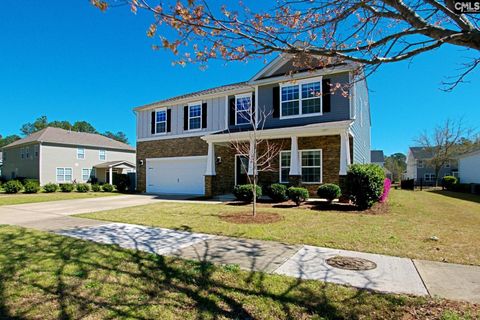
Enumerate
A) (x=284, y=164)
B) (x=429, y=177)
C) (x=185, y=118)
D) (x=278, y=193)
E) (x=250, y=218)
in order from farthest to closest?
1. (x=429, y=177)
2. (x=185, y=118)
3. (x=284, y=164)
4. (x=278, y=193)
5. (x=250, y=218)

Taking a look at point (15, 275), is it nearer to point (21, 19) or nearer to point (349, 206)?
point (349, 206)

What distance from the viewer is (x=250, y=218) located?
8.73 meters

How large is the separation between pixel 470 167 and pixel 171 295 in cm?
3270

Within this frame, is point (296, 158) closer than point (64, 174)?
Yes

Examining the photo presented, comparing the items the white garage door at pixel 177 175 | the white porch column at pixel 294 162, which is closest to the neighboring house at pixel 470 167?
the white porch column at pixel 294 162

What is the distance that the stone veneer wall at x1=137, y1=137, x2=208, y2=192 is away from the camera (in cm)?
1855

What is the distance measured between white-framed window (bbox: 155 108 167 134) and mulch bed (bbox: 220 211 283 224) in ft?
41.9

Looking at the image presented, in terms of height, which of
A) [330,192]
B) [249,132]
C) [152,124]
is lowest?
[330,192]

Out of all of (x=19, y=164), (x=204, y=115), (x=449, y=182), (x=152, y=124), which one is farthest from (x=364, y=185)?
(x=19, y=164)

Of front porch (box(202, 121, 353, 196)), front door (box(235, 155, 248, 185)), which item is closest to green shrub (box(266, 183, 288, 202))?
front porch (box(202, 121, 353, 196))

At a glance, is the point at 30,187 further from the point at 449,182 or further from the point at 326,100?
the point at 449,182

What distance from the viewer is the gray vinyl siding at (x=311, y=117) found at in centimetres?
1362

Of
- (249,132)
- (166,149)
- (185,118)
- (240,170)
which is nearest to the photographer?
(249,132)

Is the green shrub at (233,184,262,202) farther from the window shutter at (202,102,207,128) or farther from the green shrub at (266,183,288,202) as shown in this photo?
the window shutter at (202,102,207,128)
